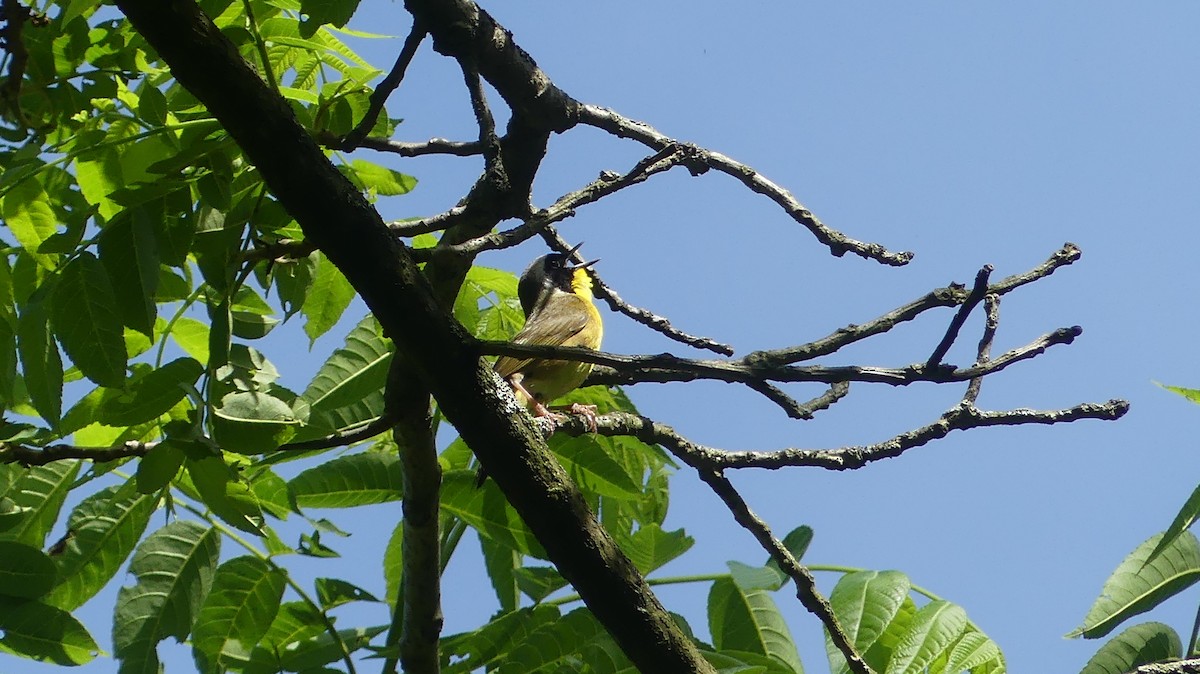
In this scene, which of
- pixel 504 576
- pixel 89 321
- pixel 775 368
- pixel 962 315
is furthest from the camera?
pixel 504 576

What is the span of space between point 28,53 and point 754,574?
2.73 metres

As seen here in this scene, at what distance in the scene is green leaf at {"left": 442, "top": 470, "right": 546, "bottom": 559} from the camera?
11.5ft

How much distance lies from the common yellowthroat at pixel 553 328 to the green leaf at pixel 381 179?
80 cm

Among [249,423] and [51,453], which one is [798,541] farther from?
[51,453]

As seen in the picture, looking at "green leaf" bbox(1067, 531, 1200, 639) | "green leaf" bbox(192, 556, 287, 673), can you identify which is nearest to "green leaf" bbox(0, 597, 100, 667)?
"green leaf" bbox(192, 556, 287, 673)

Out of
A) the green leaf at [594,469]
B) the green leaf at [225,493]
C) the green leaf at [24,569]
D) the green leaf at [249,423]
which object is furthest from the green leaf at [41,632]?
the green leaf at [594,469]

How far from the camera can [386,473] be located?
364 cm

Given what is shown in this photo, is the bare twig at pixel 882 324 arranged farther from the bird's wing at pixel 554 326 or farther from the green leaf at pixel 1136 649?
the bird's wing at pixel 554 326

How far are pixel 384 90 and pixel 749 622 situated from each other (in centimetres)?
203

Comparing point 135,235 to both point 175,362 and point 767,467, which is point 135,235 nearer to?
point 175,362

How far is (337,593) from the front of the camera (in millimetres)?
3619

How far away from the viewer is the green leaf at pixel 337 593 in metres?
3.59

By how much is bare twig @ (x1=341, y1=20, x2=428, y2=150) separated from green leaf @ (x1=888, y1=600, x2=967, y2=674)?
2.27 metres

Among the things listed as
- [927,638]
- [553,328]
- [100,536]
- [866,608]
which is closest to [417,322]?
[100,536]
